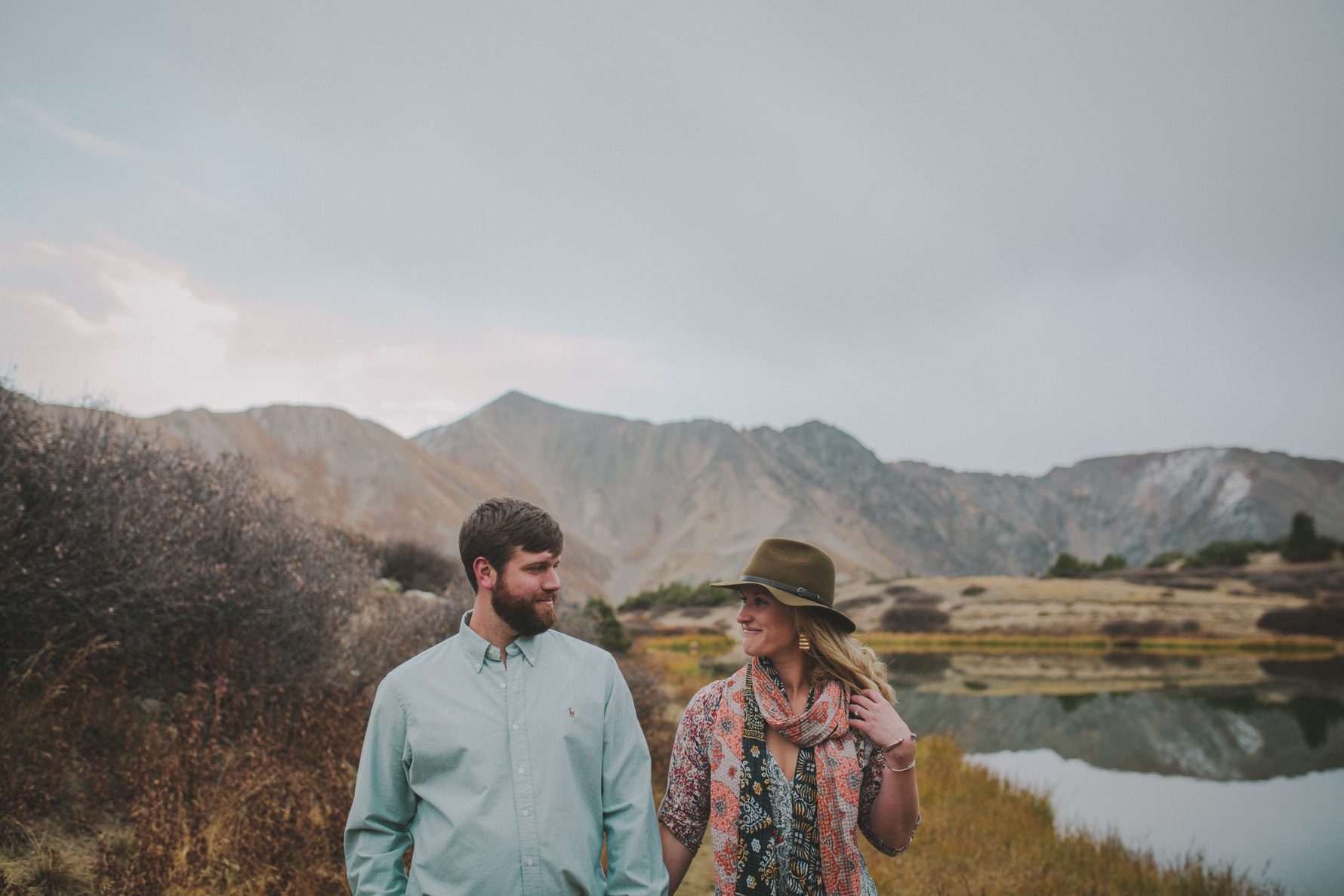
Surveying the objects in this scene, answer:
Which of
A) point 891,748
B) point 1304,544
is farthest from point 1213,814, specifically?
point 1304,544

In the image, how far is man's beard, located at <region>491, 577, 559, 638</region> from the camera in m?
2.41

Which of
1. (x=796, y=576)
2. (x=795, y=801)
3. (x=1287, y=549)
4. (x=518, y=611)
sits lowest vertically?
(x=795, y=801)

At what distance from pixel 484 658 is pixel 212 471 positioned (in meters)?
9.15

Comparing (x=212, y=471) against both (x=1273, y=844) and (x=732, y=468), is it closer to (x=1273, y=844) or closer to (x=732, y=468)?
(x=1273, y=844)

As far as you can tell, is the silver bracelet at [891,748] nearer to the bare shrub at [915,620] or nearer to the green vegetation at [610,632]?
the green vegetation at [610,632]

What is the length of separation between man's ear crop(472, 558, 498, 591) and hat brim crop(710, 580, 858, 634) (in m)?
0.73

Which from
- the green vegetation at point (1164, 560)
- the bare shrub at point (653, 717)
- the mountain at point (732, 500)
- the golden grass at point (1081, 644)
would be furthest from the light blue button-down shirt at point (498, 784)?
the mountain at point (732, 500)

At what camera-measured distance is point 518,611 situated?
Answer: 241cm

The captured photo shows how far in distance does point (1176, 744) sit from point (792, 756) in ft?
60.9

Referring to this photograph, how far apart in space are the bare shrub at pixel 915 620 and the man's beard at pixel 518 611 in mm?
40064

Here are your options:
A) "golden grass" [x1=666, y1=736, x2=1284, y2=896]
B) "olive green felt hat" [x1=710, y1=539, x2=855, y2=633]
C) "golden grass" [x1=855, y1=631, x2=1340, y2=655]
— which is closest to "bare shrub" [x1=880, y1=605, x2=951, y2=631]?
"golden grass" [x1=855, y1=631, x2=1340, y2=655]

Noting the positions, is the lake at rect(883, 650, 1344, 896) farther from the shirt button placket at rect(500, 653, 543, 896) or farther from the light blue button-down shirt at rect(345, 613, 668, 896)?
the shirt button placket at rect(500, 653, 543, 896)

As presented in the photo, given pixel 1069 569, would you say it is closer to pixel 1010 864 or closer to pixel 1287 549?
pixel 1287 549

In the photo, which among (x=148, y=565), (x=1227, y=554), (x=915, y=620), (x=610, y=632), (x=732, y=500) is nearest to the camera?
(x=148, y=565)
